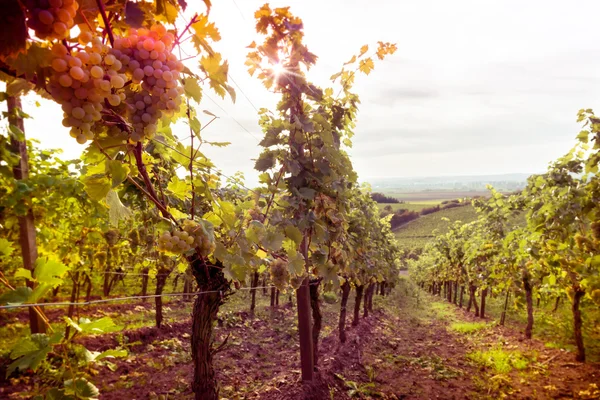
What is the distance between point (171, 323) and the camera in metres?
10.5

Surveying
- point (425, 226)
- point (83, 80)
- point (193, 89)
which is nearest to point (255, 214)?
point (193, 89)

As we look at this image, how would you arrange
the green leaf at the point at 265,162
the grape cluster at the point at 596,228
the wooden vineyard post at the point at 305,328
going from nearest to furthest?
1. the green leaf at the point at 265,162
2. the wooden vineyard post at the point at 305,328
3. the grape cluster at the point at 596,228

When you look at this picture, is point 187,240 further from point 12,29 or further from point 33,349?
point 12,29

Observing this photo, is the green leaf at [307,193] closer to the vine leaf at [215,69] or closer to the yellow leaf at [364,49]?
the yellow leaf at [364,49]

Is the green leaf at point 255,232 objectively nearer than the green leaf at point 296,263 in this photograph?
Yes

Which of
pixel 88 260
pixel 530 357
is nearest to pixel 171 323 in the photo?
pixel 88 260

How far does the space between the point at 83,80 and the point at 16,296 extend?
831 millimetres

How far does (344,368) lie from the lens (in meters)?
7.18

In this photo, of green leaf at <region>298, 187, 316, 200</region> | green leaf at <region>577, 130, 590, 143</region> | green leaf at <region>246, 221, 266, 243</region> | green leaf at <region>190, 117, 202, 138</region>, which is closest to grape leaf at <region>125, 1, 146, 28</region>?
green leaf at <region>190, 117, 202, 138</region>

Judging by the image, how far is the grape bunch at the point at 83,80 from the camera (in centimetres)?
71

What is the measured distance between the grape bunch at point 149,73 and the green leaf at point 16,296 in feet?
2.18

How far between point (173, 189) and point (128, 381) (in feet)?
19.2

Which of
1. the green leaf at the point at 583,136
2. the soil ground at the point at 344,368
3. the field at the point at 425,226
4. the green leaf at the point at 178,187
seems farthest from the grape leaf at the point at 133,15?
the field at the point at 425,226

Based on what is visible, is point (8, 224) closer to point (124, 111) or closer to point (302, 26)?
point (302, 26)
